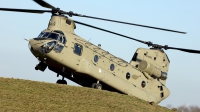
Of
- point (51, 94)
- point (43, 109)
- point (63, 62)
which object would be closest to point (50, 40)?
point (63, 62)

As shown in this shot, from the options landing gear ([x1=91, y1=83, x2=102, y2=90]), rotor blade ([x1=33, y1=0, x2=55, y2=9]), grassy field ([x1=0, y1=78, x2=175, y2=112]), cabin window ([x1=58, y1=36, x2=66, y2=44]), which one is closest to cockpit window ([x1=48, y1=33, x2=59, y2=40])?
cabin window ([x1=58, y1=36, x2=66, y2=44])

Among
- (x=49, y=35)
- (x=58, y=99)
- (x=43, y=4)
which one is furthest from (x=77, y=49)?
(x=58, y=99)

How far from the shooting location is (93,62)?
26.5 meters

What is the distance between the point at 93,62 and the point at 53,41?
322cm

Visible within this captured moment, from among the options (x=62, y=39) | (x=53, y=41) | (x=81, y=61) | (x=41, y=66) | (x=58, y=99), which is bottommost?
(x=58, y=99)

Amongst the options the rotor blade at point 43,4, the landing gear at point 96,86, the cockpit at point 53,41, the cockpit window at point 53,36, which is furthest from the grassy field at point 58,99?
the rotor blade at point 43,4

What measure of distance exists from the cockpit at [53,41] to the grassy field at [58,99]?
6.84 feet

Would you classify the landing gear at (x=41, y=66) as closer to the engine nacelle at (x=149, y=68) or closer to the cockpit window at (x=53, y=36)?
the cockpit window at (x=53, y=36)

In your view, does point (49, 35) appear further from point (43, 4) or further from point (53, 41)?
point (43, 4)

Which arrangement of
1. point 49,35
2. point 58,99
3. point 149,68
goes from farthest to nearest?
1. point 149,68
2. point 49,35
3. point 58,99

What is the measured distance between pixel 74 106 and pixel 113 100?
3.36 m

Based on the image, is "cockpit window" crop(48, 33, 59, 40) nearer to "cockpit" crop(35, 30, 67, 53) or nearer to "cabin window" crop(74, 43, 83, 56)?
"cockpit" crop(35, 30, 67, 53)

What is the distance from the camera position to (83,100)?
2275 centimetres

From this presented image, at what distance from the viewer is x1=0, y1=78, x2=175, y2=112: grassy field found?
66.7ft
